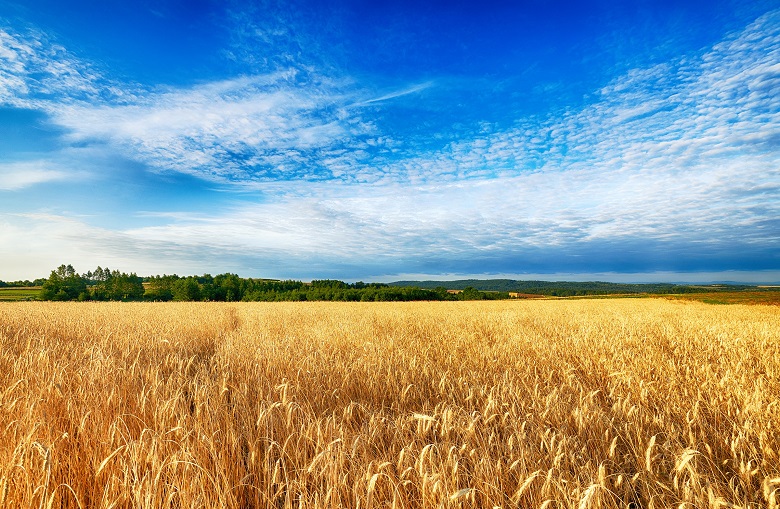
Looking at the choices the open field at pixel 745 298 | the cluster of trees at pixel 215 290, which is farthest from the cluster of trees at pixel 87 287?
the open field at pixel 745 298

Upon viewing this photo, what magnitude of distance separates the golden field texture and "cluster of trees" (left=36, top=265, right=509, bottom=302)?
64309 millimetres

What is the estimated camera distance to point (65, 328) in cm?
956

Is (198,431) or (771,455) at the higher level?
(198,431)

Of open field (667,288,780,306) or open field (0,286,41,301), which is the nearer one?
open field (667,288,780,306)

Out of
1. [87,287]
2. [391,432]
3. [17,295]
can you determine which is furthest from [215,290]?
[391,432]

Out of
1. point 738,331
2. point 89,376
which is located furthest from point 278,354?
point 738,331

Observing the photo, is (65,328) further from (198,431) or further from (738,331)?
(738,331)

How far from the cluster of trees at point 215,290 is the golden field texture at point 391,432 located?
211 feet

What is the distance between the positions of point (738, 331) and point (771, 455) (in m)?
9.17

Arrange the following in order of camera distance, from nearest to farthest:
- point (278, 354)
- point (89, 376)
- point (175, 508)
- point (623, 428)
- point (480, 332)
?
point (175, 508)
point (623, 428)
point (89, 376)
point (278, 354)
point (480, 332)

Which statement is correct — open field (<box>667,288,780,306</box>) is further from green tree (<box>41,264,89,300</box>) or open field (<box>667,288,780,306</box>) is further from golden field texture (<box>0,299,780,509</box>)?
green tree (<box>41,264,89,300</box>)

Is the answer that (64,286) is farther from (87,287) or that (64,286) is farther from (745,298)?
(745,298)

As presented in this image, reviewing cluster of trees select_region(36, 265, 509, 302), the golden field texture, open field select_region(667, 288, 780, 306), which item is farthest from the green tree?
open field select_region(667, 288, 780, 306)

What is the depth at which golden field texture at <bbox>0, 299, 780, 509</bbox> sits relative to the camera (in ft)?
6.64
